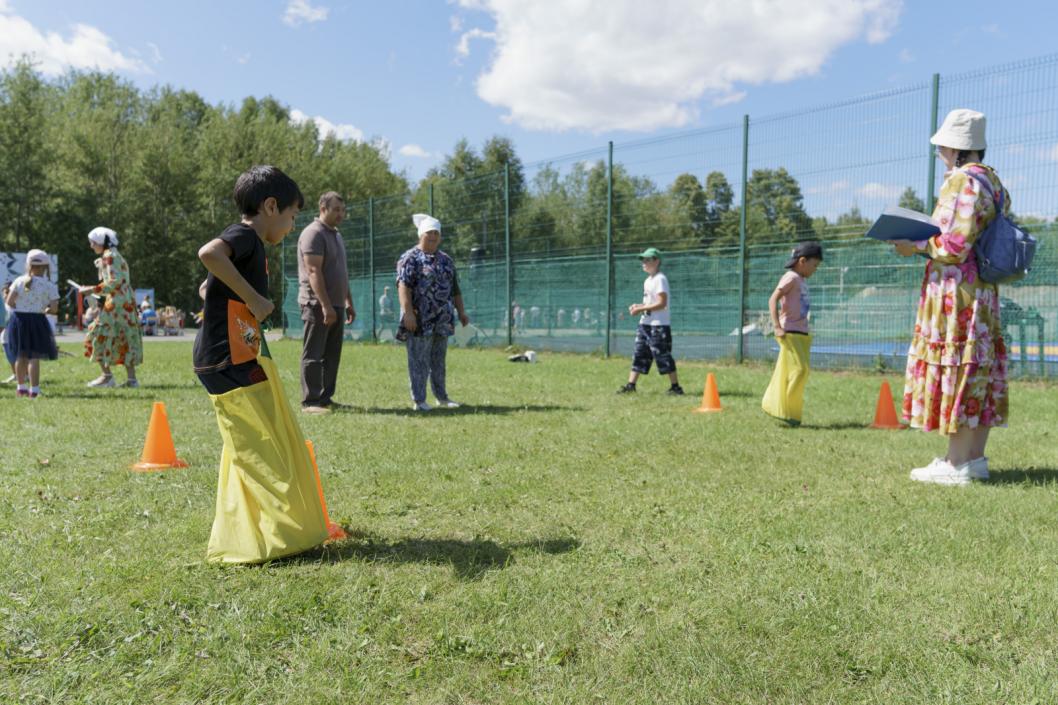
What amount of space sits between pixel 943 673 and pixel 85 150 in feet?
145

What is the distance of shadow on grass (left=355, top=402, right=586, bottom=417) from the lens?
7.59 meters

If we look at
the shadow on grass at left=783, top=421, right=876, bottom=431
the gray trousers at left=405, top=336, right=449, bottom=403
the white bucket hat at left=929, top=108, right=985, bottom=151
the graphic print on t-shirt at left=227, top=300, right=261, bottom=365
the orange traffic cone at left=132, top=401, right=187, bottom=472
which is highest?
the white bucket hat at left=929, top=108, right=985, bottom=151

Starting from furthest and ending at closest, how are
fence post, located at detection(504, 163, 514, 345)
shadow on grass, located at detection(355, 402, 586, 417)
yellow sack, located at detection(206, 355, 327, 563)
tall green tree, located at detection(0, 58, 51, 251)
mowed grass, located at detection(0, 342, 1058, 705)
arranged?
1. tall green tree, located at detection(0, 58, 51, 251)
2. fence post, located at detection(504, 163, 514, 345)
3. shadow on grass, located at detection(355, 402, 586, 417)
4. yellow sack, located at detection(206, 355, 327, 563)
5. mowed grass, located at detection(0, 342, 1058, 705)

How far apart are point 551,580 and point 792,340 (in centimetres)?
467

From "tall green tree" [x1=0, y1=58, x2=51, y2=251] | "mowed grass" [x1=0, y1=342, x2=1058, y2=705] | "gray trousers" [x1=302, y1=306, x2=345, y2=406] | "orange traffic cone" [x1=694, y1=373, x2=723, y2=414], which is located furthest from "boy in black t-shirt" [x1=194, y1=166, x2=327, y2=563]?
"tall green tree" [x1=0, y1=58, x2=51, y2=251]

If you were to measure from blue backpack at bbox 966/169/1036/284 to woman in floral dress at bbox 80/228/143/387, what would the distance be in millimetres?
8690

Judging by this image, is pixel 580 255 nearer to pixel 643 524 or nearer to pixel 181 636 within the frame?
pixel 643 524

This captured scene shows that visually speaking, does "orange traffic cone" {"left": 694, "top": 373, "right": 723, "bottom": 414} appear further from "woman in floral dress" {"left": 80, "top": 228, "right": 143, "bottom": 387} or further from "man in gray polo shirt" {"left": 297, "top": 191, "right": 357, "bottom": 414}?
"woman in floral dress" {"left": 80, "top": 228, "right": 143, "bottom": 387}

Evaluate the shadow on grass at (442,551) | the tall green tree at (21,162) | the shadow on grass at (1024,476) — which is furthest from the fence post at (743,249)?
the tall green tree at (21,162)

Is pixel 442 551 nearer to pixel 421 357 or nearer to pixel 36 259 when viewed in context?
pixel 421 357

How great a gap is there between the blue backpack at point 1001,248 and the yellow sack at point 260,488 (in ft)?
13.4

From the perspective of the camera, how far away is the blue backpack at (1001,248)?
4.62 m

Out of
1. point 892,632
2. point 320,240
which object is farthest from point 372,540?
point 320,240

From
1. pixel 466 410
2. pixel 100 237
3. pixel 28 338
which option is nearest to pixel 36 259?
pixel 100 237
